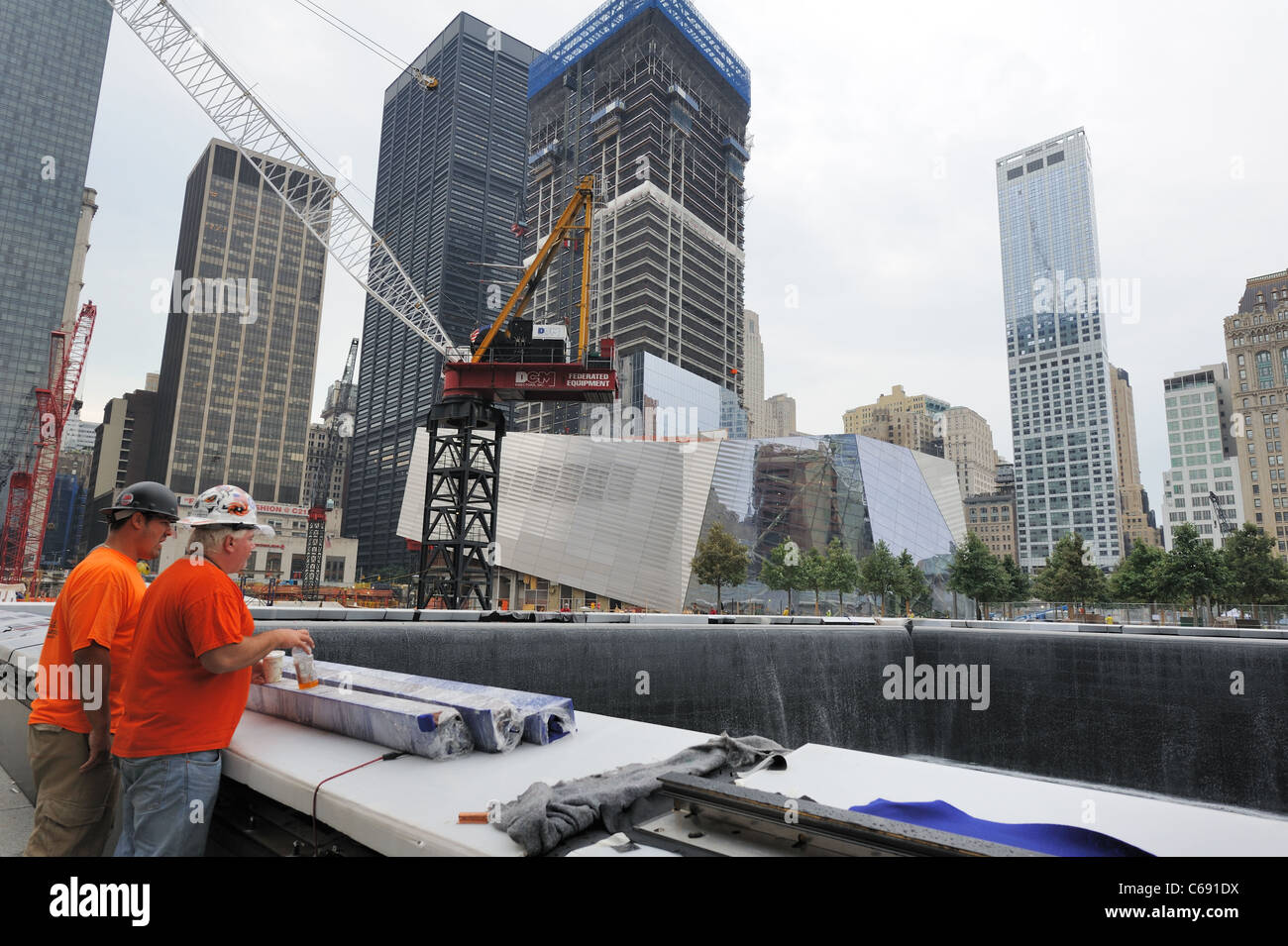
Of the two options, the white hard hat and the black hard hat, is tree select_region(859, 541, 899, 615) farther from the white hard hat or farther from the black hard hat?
the white hard hat

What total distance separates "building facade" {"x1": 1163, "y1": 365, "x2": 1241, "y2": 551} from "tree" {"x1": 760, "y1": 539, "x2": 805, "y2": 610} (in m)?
122

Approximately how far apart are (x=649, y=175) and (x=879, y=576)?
89.5m

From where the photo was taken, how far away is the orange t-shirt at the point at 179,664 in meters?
2.94

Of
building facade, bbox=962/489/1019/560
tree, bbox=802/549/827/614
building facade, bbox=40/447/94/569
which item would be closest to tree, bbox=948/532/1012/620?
tree, bbox=802/549/827/614

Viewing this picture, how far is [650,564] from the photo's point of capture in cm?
5303

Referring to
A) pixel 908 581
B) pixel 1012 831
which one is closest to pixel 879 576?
pixel 908 581

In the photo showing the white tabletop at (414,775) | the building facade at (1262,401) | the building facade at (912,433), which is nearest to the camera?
the white tabletop at (414,775)

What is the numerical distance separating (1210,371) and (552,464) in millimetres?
156758

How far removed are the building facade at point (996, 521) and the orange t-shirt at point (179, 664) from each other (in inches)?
7350

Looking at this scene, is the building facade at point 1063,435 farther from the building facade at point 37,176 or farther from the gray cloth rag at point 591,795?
the building facade at point 37,176

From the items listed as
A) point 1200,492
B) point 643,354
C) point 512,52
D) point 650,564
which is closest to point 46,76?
point 512,52

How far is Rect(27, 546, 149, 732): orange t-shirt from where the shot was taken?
3.67m

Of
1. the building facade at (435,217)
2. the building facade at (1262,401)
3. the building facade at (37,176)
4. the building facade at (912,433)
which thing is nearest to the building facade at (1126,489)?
the building facade at (912,433)
